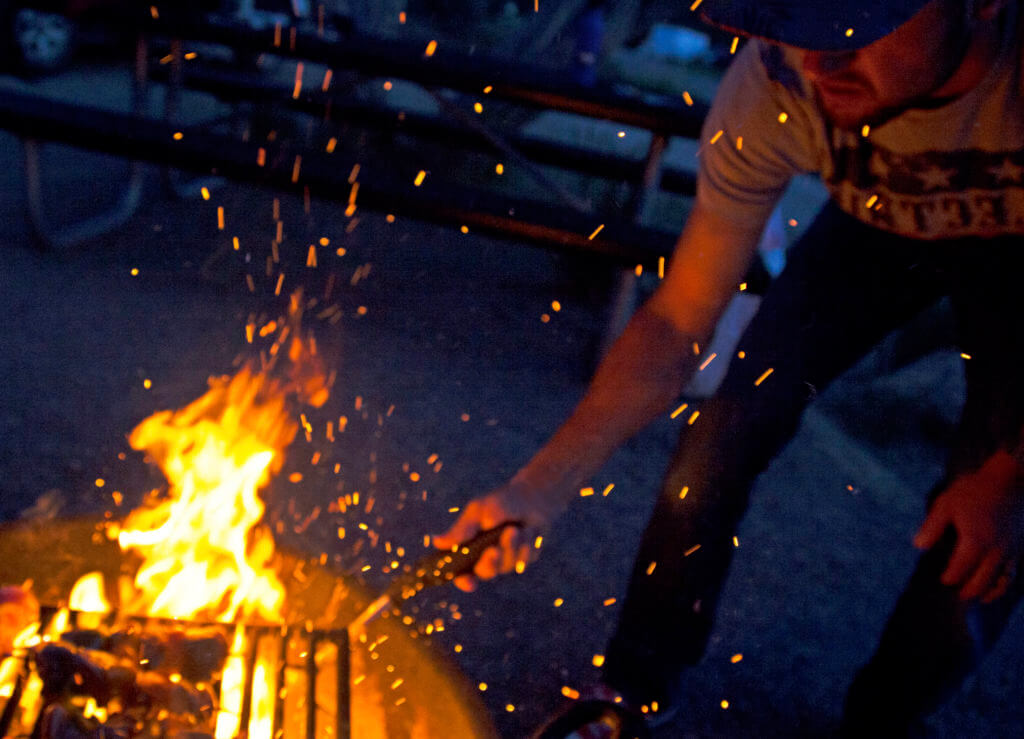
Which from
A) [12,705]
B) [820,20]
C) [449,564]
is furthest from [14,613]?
[820,20]

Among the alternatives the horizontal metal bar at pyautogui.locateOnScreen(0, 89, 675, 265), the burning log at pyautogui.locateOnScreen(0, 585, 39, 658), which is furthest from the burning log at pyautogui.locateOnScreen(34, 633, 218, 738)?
the horizontal metal bar at pyautogui.locateOnScreen(0, 89, 675, 265)

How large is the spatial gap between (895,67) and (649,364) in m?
0.67

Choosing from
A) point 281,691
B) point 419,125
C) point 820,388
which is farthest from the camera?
point 419,125

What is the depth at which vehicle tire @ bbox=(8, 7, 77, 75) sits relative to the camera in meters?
6.70

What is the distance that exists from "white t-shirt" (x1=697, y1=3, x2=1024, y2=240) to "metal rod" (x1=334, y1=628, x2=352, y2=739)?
1.08 meters

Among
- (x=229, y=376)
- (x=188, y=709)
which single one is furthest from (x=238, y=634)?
(x=229, y=376)

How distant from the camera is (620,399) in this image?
1736 mm

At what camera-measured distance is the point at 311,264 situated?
4402 millimetres

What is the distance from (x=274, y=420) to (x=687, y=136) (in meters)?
2.04

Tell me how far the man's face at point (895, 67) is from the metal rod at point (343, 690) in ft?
3.99

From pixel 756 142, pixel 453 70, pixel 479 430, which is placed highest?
pixel 756 142

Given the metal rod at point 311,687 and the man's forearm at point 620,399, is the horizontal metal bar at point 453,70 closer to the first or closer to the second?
the man's forearm at point 620,399

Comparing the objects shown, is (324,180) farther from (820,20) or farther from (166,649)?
(820,20)

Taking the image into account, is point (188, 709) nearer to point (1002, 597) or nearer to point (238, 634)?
point (238, 634)
